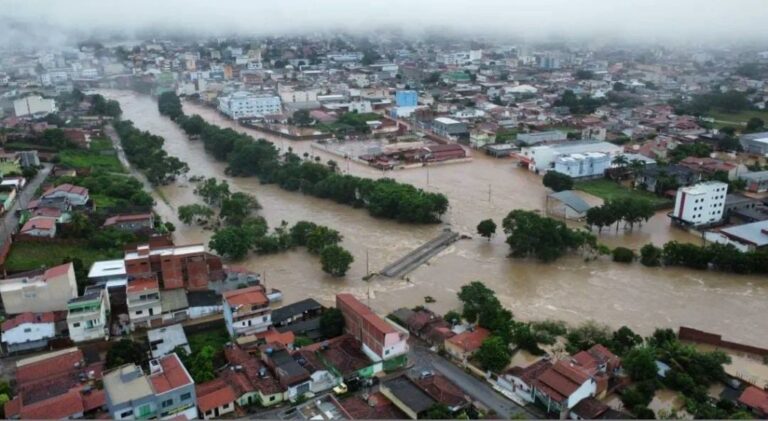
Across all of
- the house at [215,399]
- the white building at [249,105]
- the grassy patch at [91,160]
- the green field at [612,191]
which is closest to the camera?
the house at [215,399]

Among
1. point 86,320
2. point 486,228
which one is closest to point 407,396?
point 86,320

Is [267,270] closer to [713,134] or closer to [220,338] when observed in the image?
[220,338]

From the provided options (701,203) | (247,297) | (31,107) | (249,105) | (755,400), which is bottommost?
(755,400)

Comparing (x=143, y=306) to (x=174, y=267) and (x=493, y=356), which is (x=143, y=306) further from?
(x=493, y=356)

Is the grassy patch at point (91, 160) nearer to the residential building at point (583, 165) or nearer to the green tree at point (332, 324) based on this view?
the green tree at point (332, 324)

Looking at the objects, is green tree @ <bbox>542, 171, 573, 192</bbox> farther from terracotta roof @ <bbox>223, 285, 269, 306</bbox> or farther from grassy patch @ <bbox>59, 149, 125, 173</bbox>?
grassy patch @ <bbox>59, 149, 125, 173</bbox>

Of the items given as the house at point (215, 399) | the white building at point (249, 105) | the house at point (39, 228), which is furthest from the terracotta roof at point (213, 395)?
the white building at point (249, 105)

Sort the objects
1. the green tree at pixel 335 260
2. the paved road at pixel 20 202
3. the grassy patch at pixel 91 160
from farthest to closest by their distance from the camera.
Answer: the grassy patch at pixel 91 160
the paved road at pixel 20 202
the green tree at pixel 335 260

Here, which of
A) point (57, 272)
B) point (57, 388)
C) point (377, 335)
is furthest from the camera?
point (57, 272)
